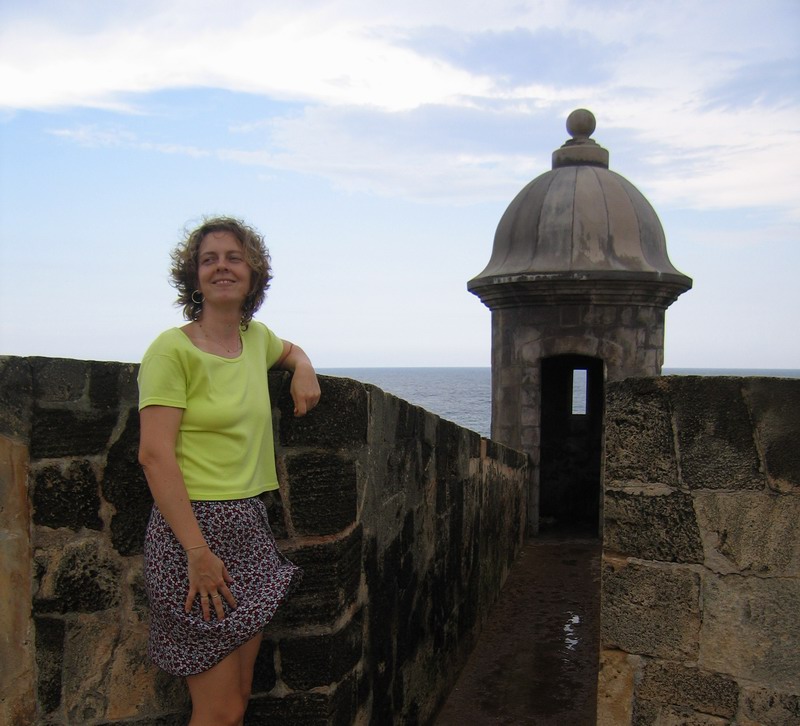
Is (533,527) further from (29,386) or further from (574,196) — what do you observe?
(29,386)

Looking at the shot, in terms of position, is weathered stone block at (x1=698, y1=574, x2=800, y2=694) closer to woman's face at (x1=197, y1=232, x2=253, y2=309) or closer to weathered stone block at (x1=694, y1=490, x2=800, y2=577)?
weathered stone block at (x1=694, y1=490, x2=800, y2=577)

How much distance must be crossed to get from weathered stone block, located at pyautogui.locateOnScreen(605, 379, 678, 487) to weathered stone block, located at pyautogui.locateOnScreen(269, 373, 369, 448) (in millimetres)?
751

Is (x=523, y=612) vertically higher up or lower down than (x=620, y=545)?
lower down

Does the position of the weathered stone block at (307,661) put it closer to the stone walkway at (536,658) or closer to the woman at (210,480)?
the woman at (210,480)

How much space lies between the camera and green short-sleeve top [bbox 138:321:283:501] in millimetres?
1914

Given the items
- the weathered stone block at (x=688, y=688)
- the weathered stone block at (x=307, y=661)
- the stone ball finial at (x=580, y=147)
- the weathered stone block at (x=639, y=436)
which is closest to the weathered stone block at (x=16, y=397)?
the weathered stone block at (x=307, y=661)

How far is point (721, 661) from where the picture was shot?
2.34m

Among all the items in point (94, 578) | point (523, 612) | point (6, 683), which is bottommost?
point (523, 612)

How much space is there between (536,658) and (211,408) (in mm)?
3539

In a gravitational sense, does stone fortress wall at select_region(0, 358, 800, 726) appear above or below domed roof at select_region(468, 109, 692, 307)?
below

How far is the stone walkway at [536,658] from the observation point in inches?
160

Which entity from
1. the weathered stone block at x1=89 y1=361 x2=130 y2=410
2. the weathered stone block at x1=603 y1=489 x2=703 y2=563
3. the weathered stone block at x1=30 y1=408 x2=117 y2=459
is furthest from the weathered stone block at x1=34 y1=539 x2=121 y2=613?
the weathered stone block at x1=603 y1=489 x2=703 y2=563

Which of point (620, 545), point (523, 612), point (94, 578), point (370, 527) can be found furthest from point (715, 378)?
point (523, 612)

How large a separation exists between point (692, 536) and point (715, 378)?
17.7 inches
